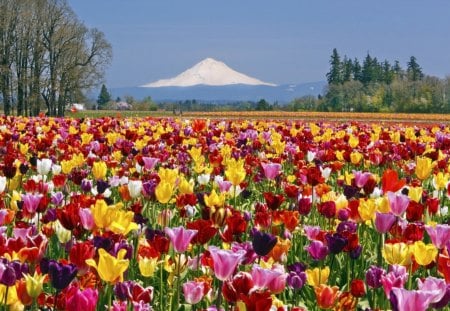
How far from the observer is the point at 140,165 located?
6.41m

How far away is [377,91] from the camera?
126250mm

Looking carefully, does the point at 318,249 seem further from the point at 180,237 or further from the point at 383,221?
the point at 180,237

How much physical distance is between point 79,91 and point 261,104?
44185 millimetres

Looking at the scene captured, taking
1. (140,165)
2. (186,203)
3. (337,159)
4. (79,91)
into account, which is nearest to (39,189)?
(186,203)

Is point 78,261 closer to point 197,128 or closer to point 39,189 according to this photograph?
point 39,189

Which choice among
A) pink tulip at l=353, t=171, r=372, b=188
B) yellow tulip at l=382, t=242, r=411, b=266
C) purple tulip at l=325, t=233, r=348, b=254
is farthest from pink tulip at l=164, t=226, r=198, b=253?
pink tulip at l=353, t=171, r=372, b=188

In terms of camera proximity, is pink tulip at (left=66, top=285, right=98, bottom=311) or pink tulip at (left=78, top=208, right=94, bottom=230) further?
pink tulip at (left=78, top=208, right=94, bottom=230)

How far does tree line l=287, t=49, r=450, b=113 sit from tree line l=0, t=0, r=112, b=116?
59.6m

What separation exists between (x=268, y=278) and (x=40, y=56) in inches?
2324

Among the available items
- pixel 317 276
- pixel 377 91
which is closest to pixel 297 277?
pixel 317 276

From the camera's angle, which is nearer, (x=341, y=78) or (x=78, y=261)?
(x=78, y=261)

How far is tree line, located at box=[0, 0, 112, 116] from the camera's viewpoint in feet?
182

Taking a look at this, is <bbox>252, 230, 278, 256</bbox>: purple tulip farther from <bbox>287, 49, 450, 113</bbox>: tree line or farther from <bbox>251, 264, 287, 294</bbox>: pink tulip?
Answer: <bbox>287, 49, 450, 113</bbox>: tree line

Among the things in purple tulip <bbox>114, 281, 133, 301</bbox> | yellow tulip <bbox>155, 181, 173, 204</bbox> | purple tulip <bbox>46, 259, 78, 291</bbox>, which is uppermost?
yellow tulip <bbox>155, 181, 173, 204</bbox>
